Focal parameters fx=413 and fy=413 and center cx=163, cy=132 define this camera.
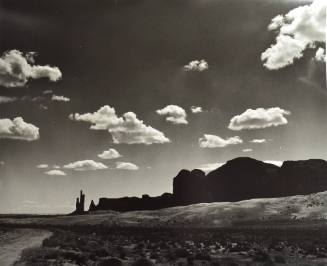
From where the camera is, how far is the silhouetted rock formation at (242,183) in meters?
130

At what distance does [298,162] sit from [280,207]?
52.9m

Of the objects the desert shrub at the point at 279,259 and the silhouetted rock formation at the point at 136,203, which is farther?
the silhouetted rock formation at the point at 136,203

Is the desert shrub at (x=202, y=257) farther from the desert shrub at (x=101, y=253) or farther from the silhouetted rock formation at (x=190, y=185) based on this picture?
the silhouetted rock formation at (x=190, y=185)

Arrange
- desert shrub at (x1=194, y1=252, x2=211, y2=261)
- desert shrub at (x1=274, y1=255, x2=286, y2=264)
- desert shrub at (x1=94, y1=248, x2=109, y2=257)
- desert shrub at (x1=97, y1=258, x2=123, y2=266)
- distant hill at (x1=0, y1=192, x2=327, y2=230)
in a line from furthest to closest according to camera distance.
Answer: distant hill at (x1=0, y1=192, x2=327, y2=230) < desert shrub at (x1=94, y1=248, x2=109, y2=257) < desert shrub at (x1=194, y1=252, x2=211, y2=261) < desert shrub at (x1=274, y1=255, x2=286, y2=264) < desert shrub at (x1=97, y1=258, x2=123, y2=266)

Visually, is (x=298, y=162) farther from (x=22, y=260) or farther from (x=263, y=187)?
(x=22, y=260)

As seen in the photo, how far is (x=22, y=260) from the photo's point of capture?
24641 mm

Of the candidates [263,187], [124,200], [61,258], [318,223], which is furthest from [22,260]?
[124,200]

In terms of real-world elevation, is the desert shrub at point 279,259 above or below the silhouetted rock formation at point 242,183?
below

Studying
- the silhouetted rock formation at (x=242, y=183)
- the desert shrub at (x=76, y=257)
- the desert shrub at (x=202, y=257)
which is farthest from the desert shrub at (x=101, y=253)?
the silhouetted rock formation at (x=242, y=183)

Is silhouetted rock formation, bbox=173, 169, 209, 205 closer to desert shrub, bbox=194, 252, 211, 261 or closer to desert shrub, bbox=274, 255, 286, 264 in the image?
desert shrub, bbox=194, 252, 211, 261

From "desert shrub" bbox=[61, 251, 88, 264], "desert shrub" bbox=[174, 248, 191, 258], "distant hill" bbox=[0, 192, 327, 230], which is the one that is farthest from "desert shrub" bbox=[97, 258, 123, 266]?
"distant hill" bbox=[0, 192, 327, 230]

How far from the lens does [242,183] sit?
156m

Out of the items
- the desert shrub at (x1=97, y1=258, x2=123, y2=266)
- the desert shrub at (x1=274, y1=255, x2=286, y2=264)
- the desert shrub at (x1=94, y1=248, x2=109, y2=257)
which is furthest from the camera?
the desert shrub at (x1=94, y1=248, x2=109, y2=257)

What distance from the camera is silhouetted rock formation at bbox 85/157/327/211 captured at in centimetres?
12975
